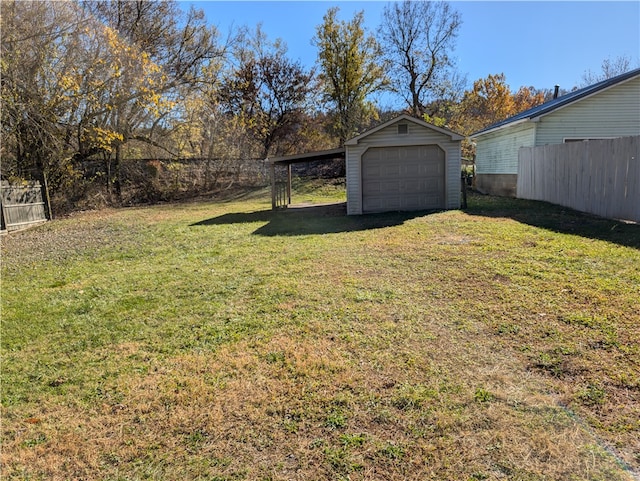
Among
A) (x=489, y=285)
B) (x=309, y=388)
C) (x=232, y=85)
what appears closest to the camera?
(x=309, y=388)

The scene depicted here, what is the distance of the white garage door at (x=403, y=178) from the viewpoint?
11938 millimetres

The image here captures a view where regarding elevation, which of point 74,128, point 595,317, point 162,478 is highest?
point 74,128

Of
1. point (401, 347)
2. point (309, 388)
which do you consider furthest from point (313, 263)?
point (309, 388)

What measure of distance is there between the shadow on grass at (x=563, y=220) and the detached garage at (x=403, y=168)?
49.3 inches

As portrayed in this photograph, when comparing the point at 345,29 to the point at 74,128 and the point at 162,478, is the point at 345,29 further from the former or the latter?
the point at 162,478

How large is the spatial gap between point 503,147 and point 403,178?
674 centimetres

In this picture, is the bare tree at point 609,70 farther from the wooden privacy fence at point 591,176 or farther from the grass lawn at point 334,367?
the grass lawn at point 334,367

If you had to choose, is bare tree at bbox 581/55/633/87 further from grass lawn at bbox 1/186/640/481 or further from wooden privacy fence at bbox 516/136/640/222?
grass lawn at bbox 1/186/640/481

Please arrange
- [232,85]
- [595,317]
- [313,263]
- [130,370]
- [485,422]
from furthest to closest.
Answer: [232,85] → [313,263] → [595,317] → [130,370] → [485,422]

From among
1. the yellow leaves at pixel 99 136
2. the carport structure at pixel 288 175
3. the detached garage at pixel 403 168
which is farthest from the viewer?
the yellow leaves at pixel 99 136

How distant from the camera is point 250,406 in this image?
268 cm

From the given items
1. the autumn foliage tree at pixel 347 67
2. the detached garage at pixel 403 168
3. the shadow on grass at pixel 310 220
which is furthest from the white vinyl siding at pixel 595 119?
the autumn foliage tree at pixel 347 67

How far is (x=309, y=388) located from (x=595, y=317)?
2.78 metres

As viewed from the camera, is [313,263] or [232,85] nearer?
[313,263]
